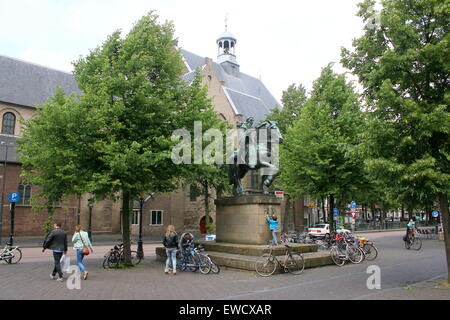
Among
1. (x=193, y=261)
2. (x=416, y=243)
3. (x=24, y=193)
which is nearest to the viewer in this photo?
(x=193, y=261)

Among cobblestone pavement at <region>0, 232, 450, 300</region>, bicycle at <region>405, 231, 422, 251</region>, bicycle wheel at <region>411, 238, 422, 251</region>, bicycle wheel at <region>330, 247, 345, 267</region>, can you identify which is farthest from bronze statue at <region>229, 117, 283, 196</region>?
bicycle wheel at <region>411, 238, 422, 251</region>

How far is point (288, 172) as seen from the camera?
24578mm

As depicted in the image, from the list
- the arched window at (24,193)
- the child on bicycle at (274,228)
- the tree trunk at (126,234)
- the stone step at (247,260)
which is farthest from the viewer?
the arched window at (24,193)

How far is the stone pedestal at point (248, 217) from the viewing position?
13.2 metres

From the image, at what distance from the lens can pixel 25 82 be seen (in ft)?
117

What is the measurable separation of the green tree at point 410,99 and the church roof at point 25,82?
101ft

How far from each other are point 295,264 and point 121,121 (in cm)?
815

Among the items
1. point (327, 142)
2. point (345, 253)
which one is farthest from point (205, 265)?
point (327, 142)

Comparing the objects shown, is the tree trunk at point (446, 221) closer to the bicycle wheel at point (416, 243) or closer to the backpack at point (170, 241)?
the backpack at point (170, 241)

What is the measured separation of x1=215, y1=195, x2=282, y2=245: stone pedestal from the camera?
1323 centimetres

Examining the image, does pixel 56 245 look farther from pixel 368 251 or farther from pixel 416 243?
pixel 416 243

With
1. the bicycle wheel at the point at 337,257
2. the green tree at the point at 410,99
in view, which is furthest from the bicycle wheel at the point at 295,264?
the green tree at the point at 410,99

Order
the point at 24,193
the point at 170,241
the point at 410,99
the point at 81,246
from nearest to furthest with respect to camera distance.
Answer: the point at 410,99, the point at 81,246, the point at 170,241, the point at 24,193
